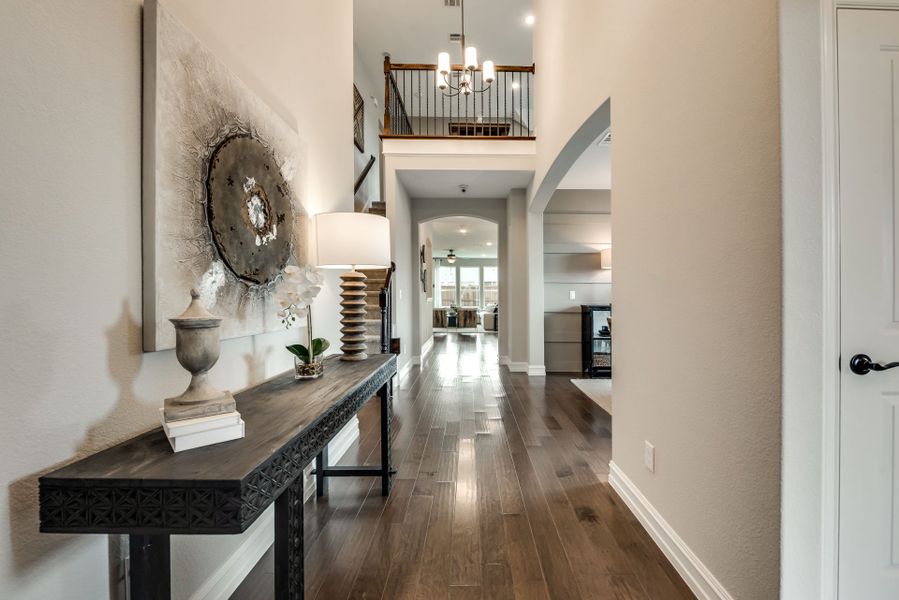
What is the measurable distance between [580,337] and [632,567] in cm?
431

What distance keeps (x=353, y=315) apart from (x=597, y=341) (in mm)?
4170

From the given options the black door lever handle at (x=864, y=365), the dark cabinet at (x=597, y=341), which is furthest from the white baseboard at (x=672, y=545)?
the dark cabinet at (x=597, y=341)

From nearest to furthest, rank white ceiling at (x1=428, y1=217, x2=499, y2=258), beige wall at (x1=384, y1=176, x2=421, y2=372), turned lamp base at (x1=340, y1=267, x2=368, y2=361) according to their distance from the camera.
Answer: turned lamp base at (x1=340, y1=267, x2=368, y2=361) < beige wall at (x1=384, y1=176, x2=421, y2=372) < white ceiling at (x1=428, y1=217, x2=499, y2=258)

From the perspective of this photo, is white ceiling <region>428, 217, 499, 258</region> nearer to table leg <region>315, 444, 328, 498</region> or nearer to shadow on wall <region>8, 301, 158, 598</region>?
table leg <region>315, 444, 328, 498</region>

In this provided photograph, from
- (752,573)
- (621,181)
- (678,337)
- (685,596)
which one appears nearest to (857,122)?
(678,337)

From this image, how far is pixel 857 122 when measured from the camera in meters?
1.17

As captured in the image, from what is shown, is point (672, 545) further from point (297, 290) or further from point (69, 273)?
point (69, 273)

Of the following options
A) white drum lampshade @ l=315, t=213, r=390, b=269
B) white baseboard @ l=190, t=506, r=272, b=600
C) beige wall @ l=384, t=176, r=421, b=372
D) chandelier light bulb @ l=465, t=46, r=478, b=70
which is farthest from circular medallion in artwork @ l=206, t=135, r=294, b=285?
chandelier light bulb @ l=465, t=46, r=478, b=70

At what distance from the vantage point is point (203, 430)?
3.21 ft

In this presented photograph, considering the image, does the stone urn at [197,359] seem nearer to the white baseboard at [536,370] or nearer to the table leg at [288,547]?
the table leg at [288,547]

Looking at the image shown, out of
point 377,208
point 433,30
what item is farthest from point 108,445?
point 433,30

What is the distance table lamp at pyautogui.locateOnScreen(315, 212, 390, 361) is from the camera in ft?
6.86

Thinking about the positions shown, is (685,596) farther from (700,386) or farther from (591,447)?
(591,447)

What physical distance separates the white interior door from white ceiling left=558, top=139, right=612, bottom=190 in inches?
111
